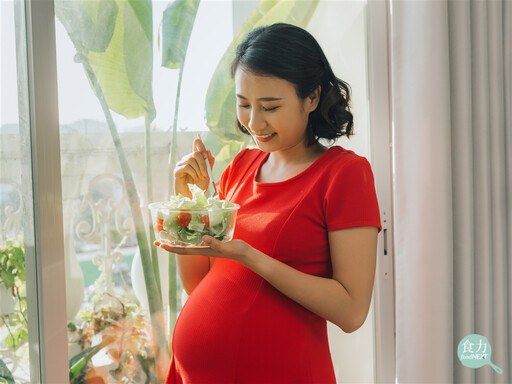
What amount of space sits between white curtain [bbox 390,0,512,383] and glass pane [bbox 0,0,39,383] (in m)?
1.14

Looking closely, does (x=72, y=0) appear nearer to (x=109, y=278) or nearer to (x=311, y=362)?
(x=109, y=278)

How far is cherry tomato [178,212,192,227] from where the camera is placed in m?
0.93

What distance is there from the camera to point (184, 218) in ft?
3.06

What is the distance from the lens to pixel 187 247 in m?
0.95

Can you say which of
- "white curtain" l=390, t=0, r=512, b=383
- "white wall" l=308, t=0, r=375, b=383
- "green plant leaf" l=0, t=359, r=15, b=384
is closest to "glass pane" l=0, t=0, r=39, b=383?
"green plant leaf" l=0, t=359, r=15, b=384

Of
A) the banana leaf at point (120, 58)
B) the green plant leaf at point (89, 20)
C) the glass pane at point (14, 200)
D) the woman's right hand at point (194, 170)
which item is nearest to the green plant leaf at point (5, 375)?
the glass pane at point (14, 200)

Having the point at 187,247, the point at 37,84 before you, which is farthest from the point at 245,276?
the point at 37,84

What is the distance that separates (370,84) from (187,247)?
3.51 feet

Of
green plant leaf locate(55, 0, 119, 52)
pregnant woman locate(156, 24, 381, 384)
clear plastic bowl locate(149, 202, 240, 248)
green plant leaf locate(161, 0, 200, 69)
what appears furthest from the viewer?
green plant leaf locate(161, 0, 200, 69)

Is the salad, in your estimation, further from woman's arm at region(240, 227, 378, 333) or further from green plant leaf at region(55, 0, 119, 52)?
green plant leaf at region(55, 0, 119, 52)

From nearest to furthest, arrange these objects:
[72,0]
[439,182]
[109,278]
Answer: [72,0]
[109,278]
[439,182]

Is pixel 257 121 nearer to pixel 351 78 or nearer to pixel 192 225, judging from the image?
pixel 192 225

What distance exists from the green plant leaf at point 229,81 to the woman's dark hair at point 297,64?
412 mm

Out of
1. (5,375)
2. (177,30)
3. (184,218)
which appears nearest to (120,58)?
(177,30)
